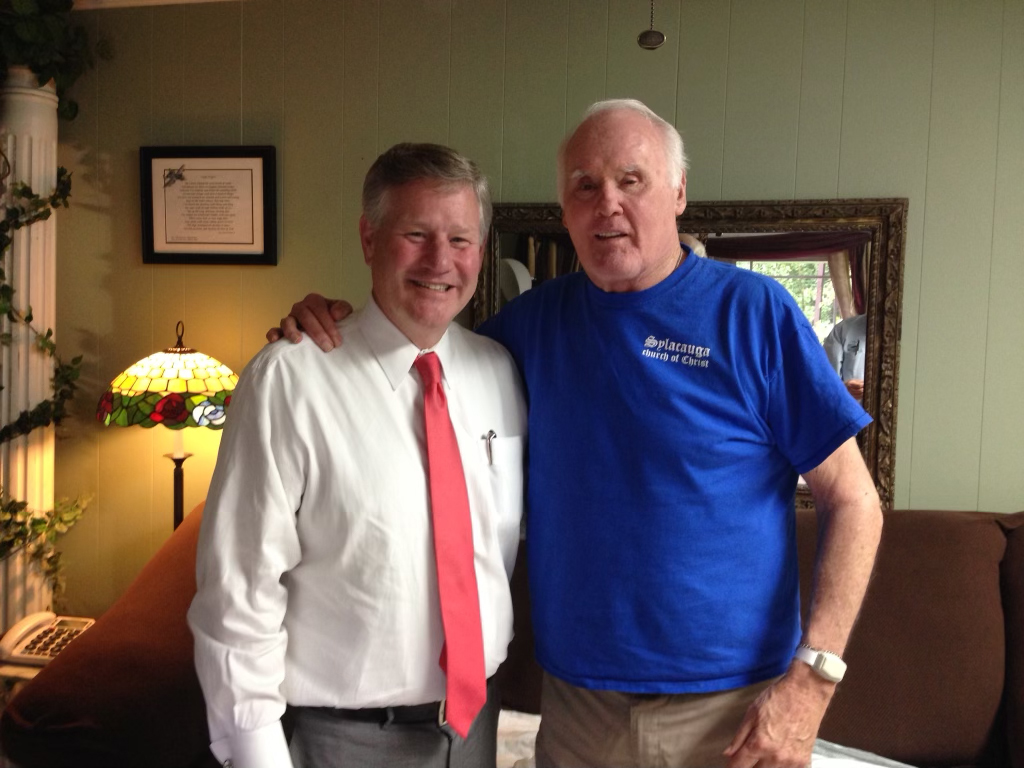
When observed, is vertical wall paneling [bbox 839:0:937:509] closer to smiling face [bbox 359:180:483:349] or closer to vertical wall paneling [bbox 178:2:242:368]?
smiling face [bbox 359:180:483:349]

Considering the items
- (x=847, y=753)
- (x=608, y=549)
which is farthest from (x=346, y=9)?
(x=847, y=753)

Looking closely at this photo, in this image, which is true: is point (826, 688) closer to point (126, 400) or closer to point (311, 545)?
point (311, 545)

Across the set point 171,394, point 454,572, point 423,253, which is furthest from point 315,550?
point 171,394

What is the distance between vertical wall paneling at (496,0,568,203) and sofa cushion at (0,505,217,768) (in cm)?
166

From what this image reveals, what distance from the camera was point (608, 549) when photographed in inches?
49.3

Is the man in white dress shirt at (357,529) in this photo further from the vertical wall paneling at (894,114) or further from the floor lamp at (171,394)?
the vertical wall paneling at (894,114)

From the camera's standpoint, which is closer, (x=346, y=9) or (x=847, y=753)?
(x=847, y=753)

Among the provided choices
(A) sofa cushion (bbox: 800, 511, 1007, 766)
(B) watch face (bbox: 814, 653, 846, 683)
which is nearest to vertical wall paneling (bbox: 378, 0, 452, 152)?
(A) sofa cushion (bbox: 800, 511, 1007, 766)

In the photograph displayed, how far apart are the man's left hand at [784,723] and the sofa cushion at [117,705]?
127 centimetres

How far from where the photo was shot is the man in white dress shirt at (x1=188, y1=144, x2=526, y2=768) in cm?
113

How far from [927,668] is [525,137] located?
74.9 inches

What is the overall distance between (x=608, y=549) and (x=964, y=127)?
1.87 m

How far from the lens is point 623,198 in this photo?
1.27m

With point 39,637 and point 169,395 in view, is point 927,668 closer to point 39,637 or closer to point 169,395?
point 169,395
